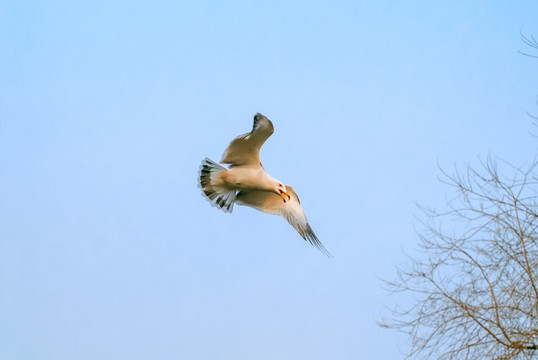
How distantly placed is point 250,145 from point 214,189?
91 cm

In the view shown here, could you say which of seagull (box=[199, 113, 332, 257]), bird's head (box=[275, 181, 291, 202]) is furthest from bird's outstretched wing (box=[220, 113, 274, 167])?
bird's head (box=[275, 181, 291, 202])

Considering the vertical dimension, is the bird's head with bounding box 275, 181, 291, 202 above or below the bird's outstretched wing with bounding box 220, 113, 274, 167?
below

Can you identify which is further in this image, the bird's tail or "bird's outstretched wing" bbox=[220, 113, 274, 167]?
the bird's tail

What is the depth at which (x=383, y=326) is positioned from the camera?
6031 millimetres

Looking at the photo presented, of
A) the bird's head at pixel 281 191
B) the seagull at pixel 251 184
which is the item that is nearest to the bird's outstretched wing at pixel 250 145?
the seagull at pixel 251 184

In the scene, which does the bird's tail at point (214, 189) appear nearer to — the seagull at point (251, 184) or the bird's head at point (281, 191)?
the seagull at point (251, 184)

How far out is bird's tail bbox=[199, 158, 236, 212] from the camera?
8.81 meters

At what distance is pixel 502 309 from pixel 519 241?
57 centimetres

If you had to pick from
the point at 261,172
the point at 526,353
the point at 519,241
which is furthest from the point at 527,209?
the point at 261,172

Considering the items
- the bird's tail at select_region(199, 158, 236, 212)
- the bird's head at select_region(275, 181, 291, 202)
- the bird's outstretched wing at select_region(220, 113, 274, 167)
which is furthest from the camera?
the bird's head at select_region(275, 181, 291, 202)

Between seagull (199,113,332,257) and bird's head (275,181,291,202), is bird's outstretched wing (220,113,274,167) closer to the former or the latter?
seagull (199,113,332,257)

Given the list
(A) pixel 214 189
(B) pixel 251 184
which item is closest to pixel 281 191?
(B) pixel 251 184

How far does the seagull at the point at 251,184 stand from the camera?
832cm

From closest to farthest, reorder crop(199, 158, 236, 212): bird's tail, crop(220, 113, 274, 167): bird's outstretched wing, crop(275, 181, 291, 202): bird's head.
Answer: crop(220, 113, 274, 167): bird's outstretched wing, crop(199, 158, 236, 212): bird's tail, crop(275, 181, 291, 202): bird's head
